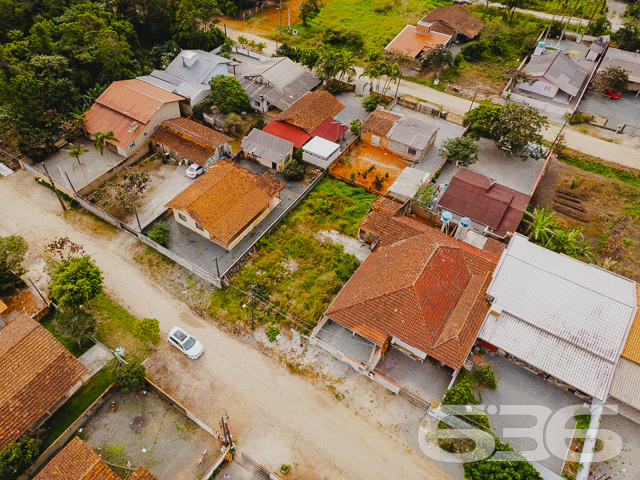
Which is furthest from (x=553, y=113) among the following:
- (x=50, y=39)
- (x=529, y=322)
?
(x=50, y=39)

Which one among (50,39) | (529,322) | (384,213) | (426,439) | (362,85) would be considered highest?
(50,39)

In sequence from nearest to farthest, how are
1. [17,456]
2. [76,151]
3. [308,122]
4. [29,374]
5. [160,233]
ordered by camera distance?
[17,456]
[29,374]
[160,233]
[76,151]
[308,122]

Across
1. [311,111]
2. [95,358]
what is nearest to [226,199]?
[95,358]

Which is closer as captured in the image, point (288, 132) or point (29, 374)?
point (29, 374)

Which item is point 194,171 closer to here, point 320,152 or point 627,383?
point 320,152

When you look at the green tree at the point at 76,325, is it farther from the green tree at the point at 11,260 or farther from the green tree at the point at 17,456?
the green tree at the point at 17,456

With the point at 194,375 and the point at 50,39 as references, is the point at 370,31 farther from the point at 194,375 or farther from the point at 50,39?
the point at 194,375

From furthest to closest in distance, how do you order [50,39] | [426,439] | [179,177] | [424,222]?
[50,39], [179,177], [424,222], [426,439]
